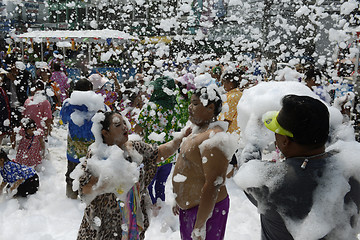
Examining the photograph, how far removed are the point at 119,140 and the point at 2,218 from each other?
2.52 m

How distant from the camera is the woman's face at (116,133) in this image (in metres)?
2.04

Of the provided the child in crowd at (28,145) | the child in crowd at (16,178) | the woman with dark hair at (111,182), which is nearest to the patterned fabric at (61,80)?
the child in crowd at (28,145)

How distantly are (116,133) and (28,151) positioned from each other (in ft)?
11.4

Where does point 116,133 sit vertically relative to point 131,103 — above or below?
above

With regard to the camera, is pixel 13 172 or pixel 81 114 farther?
pixel 13 172

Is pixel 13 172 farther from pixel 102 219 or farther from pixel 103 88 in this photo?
pixel 102 219

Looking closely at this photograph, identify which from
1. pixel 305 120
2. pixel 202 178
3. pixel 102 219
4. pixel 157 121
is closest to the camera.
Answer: pixel 305 120

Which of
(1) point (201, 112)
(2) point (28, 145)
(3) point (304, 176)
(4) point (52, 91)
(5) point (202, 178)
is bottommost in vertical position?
(4) point (52, 91)

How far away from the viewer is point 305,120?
1.31m

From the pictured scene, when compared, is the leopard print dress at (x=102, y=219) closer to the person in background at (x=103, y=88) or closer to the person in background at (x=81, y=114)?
the person in background at (x=81, y=114)

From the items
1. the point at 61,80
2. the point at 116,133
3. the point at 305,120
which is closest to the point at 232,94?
the point at 116,133

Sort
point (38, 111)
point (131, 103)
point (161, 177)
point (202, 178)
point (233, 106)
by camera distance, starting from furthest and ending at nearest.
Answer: point (38, 111)
point (131, 103)
point (233, 106)
point (161, 177)
point (202, 178)

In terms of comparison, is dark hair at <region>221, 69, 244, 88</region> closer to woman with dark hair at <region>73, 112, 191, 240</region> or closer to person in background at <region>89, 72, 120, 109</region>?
person in background at <region>89, 72, 120, 109</region>

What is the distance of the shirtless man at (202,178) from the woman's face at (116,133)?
0.48 m
